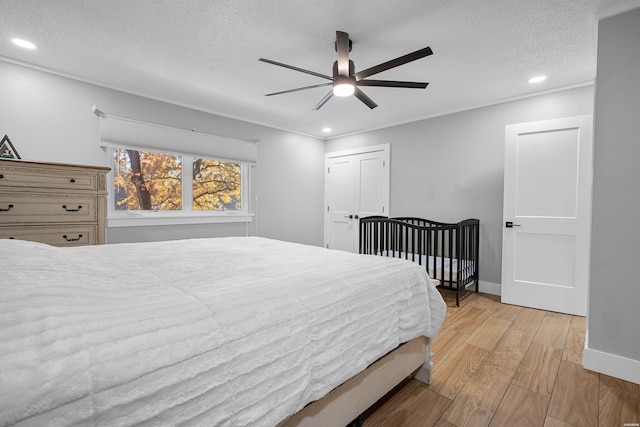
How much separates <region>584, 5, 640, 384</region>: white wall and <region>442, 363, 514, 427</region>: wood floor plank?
25.3 inches

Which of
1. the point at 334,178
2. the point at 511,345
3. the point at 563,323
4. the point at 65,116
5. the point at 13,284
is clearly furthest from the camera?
the point at 334,178

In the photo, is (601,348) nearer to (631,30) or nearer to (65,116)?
(631,30)

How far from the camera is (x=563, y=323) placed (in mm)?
2635

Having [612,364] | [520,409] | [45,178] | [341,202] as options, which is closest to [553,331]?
[612,364]

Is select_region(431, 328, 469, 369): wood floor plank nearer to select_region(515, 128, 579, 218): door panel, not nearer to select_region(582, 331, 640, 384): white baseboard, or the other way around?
select_region(582, 331, 640, 384): white baseboard

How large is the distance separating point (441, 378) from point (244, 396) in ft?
4.84

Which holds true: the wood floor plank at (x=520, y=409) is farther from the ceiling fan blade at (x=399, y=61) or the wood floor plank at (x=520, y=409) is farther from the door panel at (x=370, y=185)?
the door panel at (x=370, y=185)

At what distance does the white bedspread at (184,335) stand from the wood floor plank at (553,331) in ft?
5.18

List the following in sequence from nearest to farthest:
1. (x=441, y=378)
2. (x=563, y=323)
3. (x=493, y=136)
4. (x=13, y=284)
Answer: (x=13, y=284) < (x=441, y=378) < (x=563, y=323) < (x=493, y=136)

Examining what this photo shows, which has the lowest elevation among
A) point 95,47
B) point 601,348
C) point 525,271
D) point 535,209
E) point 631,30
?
point 601,348

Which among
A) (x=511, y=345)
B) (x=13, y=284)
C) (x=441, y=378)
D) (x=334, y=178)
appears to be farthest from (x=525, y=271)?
(x=13, y=284)

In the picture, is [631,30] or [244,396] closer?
[244,396]

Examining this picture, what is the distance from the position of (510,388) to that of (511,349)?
574mm

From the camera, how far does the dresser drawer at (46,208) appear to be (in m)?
2.17
